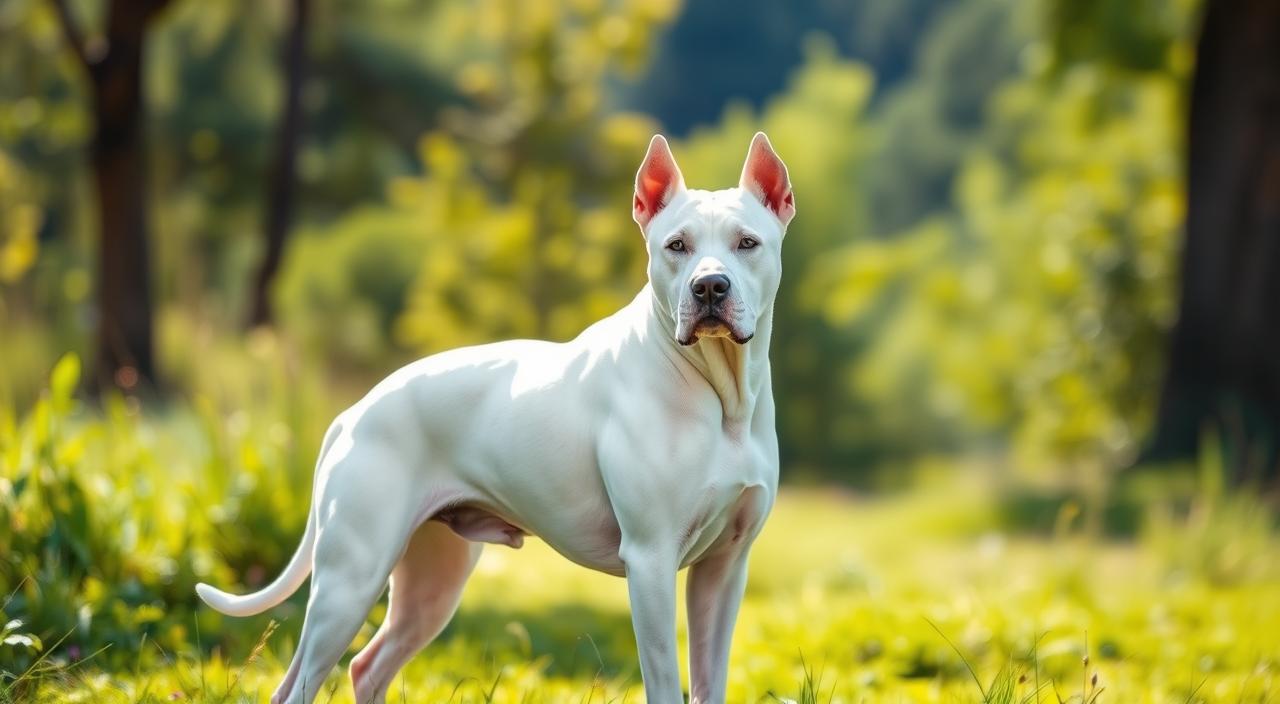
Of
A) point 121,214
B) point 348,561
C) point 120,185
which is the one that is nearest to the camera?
point 348,561

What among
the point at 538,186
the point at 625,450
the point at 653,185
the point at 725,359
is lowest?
the point at 538,186

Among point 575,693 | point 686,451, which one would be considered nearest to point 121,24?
point 575,693

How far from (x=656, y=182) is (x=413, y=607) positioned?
61.3 inches

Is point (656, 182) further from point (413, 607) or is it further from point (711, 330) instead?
point (413, 607)

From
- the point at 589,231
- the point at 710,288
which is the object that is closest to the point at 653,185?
the point at 710,288

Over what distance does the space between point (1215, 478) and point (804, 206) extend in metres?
12.0

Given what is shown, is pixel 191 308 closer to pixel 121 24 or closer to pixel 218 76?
pixel 218 76

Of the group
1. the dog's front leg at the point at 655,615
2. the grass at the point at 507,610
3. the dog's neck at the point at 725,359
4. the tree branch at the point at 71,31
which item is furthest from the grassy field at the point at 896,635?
the tree branch at the point at 71,31

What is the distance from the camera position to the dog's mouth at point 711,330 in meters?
3.45

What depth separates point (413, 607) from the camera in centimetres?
425

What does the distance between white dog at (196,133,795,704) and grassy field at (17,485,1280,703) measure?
0.33 m

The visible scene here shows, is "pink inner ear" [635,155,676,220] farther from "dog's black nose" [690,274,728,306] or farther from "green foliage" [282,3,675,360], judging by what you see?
"green foliage" [282,3,675,360]

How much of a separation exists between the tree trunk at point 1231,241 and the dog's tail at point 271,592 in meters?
9.59

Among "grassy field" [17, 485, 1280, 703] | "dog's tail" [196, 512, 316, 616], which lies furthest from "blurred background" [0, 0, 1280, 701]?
"dog's tail" [196, 512, 316, 616]
